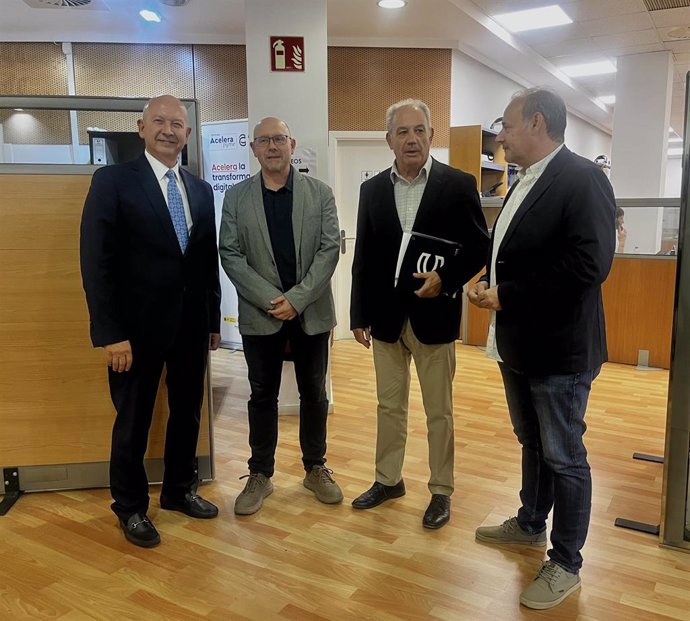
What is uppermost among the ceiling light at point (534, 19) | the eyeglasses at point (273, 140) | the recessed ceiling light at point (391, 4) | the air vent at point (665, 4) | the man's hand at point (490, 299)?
the ceiling light at point (534, 19)

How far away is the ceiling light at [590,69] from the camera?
23.6 ft

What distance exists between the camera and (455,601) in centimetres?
187

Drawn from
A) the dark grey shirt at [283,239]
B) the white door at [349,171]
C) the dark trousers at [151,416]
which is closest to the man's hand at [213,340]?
the dark trousers at [151,416]

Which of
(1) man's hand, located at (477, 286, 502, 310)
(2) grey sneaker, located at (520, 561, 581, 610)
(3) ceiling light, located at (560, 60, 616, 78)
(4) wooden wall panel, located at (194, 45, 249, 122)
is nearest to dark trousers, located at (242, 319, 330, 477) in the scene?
(1) man's hand, located at (477, 286, 502, 310)

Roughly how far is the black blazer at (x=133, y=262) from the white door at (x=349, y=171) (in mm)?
3918

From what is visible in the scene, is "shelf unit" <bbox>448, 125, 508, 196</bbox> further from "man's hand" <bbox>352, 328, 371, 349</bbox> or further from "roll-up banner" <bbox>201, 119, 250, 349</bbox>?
"man's hand" <bbox>352, 328, 371, 349</bbox>

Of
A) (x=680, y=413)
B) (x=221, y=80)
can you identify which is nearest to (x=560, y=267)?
(x=680, y=413)

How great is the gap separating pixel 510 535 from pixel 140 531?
138 centimetres

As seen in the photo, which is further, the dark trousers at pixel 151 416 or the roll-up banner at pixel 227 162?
the roll-up banner at pixel 227 162

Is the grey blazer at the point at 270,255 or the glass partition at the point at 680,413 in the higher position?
the grey blazer at the point at 270,255

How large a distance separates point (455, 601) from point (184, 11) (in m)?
4.95

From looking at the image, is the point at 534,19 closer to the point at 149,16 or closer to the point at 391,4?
the point at 391,4

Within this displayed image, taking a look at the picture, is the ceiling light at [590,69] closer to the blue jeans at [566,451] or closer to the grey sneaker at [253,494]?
the blue jeans at [566,451]

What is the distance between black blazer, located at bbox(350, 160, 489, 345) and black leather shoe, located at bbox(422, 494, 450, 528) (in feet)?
2.16
